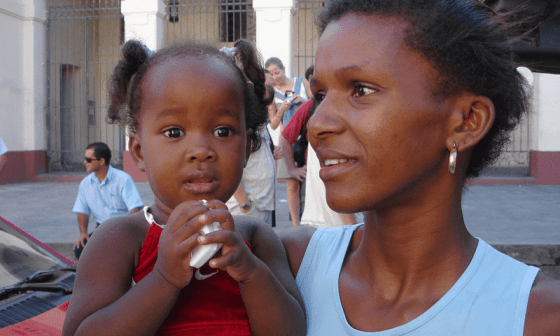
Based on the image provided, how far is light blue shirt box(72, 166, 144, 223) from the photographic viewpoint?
5.64m

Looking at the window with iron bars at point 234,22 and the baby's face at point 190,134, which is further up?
the window with iron bars at point 234,22

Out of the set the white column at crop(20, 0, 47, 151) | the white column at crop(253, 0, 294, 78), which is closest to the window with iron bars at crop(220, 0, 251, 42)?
the white column at crop(253, 0, 294, 78)

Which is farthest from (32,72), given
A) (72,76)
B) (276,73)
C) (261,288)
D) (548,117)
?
(261,288)

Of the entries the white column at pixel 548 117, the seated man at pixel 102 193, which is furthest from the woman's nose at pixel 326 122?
the white column at pixel 548 117

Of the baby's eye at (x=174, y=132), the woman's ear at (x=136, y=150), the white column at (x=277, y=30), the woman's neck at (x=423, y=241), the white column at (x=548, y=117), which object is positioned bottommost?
the woman's neck at (x=423, y=241)

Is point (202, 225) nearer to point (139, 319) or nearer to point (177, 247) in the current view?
point (177, 247)

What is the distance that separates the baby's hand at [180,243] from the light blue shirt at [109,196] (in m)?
4.36

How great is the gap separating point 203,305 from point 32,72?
14010 mm

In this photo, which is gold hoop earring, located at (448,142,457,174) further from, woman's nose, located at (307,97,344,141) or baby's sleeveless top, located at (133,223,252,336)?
baby's sleeveless top, located at (133,223,252,336)

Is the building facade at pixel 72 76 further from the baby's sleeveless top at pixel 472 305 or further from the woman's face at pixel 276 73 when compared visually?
the baby's sleeveless top at pixel 472 305

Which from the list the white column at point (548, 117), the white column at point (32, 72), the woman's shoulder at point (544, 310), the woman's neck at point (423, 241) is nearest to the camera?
the woman's shoulder at point (544, 310)

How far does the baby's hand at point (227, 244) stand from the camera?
4.33ft

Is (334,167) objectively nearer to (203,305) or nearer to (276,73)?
(203,305)

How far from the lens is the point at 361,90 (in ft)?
4.62
